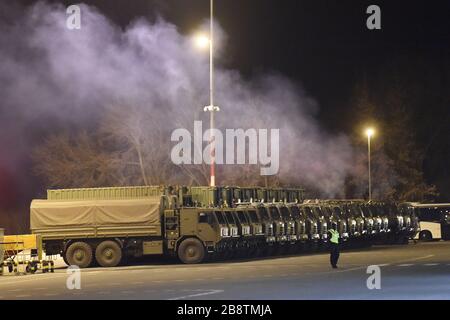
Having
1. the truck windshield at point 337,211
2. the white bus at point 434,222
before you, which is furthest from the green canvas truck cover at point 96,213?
the white bus at point 434,222

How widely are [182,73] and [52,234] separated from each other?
2244 cm

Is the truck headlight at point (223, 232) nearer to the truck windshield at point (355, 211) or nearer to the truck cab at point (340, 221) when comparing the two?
the truck cab at point (340, 221)

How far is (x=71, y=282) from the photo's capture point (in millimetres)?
28859

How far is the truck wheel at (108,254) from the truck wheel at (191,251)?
2414mm

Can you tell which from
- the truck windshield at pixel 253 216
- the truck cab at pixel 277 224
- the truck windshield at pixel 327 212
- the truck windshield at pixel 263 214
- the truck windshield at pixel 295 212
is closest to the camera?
the truck windshield at pixel 253 216

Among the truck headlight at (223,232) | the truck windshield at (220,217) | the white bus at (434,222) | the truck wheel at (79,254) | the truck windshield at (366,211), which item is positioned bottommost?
the white bus at (434,222)

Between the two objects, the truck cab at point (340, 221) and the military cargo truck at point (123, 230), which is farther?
the truck cab at point (340, 221)

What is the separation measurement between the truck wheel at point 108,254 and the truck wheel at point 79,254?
0.33 meters

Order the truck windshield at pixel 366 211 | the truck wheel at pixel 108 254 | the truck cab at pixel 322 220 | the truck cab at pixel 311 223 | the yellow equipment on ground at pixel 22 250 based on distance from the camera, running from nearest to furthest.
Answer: the yellow equipment on ground at pixel 22 250
the truck wheel at pixel 108 254
the truck cab at pixel 311 223
the truck cab at pixel 322 220
the truck windshield at pixel 366 211

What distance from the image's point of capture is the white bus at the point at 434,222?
208 feet

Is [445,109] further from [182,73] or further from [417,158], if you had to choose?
[182,73]

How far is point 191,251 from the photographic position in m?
38.7

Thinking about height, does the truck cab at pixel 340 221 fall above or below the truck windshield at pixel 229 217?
below

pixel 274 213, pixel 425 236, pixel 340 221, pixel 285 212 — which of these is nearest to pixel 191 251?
pixel 274 213
